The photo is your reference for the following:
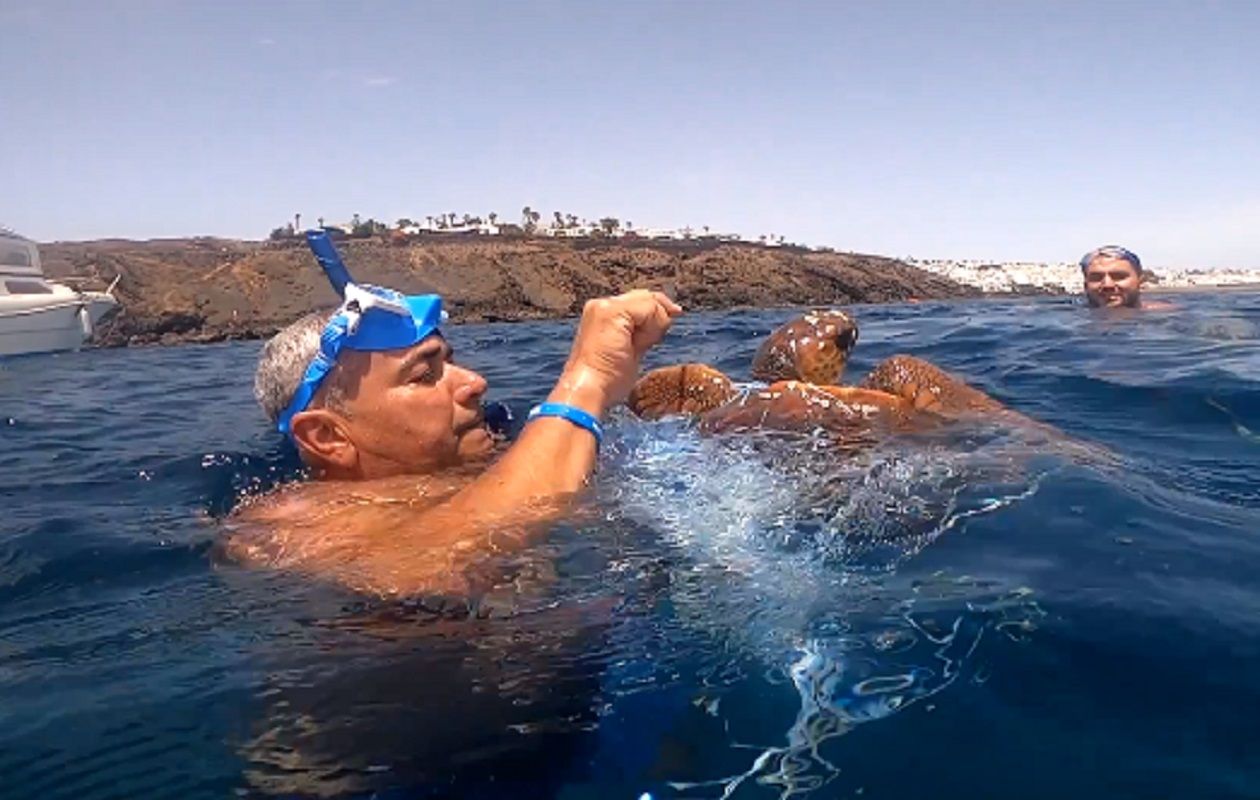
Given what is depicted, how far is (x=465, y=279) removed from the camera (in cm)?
2794

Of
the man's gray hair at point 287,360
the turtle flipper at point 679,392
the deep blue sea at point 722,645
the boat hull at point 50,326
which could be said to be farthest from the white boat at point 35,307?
the man's gray hair at point 287,360

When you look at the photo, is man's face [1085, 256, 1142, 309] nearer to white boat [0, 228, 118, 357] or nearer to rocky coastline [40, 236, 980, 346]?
rocky coastline [40, 236, 980, 346]

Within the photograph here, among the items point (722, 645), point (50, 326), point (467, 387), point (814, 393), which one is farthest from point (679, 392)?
point (50, 326)

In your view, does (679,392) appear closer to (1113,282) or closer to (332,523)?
(332,523)

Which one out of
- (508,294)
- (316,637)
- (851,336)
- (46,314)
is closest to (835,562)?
(316,637)

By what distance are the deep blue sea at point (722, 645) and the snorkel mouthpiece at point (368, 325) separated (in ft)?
2.64

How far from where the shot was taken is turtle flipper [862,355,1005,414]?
16.5 ft

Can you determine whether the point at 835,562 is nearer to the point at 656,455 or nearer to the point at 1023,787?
the point at 1023,787

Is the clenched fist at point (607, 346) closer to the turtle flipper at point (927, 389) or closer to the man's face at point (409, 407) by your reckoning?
the man's face at point (409, 407)

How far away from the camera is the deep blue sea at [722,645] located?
2062 millimetres

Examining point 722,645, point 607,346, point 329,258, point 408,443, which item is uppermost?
point 329,258

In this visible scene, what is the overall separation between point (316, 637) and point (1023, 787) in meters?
1.72

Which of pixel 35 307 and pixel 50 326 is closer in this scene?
pixel 35 307

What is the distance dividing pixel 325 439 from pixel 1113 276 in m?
10.4
